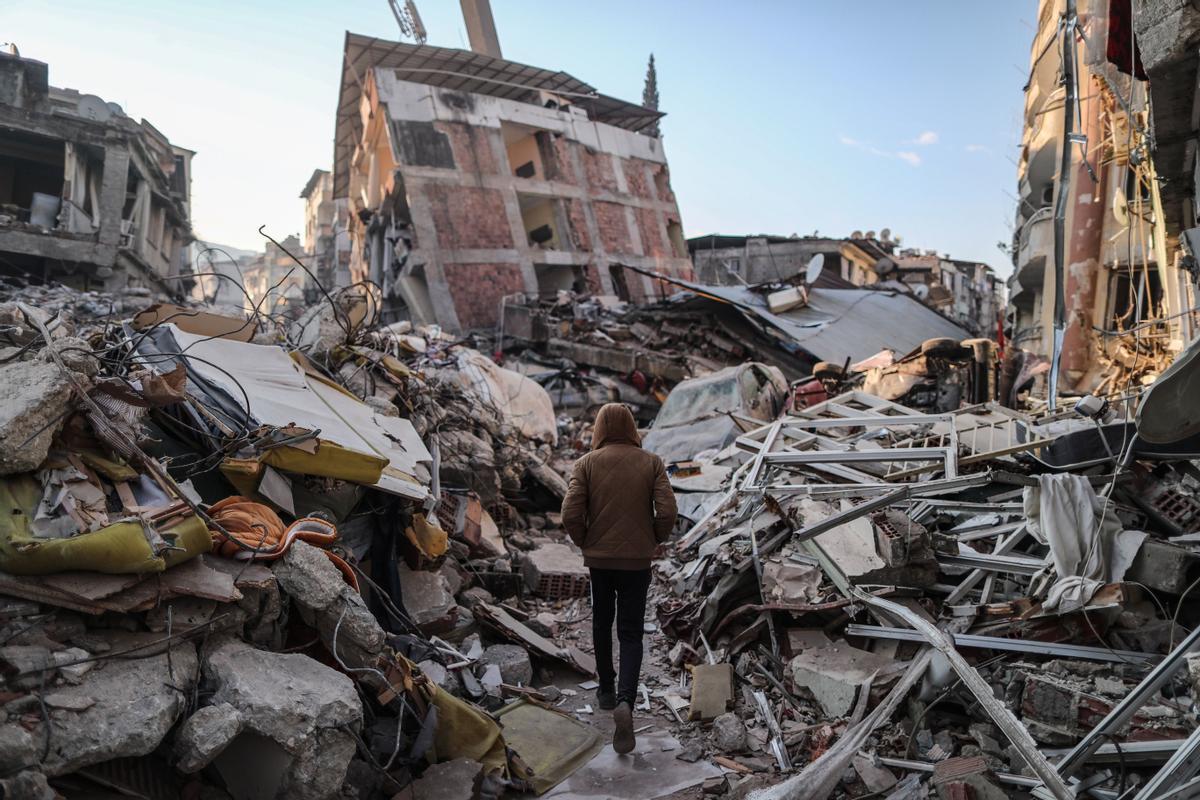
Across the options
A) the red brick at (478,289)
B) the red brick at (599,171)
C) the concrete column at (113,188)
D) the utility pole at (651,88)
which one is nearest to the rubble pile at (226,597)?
the red brick at (478,289)

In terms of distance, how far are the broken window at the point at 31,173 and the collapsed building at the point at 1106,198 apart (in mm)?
23368

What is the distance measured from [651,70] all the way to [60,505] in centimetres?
5099

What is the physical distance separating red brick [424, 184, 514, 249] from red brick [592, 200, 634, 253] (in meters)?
3.69

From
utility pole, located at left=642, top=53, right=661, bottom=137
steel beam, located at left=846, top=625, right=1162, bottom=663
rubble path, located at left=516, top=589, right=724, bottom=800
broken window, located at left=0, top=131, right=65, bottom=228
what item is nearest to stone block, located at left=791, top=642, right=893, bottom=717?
steel beam, located at left=846, top=625, right=1162, bottom=663

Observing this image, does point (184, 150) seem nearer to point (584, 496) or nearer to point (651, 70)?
point (651, 70)

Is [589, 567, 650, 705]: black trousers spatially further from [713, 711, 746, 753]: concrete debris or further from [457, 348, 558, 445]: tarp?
[457, 348, 558, 445]: tarp

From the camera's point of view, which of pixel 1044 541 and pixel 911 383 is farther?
pixel 911 383

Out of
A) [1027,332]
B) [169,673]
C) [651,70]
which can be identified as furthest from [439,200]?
[651,70]

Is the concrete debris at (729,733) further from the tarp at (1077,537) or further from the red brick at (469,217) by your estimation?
the red brick at (469,217)

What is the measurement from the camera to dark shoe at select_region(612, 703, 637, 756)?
157 inches

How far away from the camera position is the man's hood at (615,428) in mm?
4333

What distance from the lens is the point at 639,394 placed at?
1708 centimetres

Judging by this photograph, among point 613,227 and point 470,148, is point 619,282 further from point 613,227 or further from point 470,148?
point 470,148

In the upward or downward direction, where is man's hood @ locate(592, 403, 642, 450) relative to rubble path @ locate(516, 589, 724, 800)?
upward
